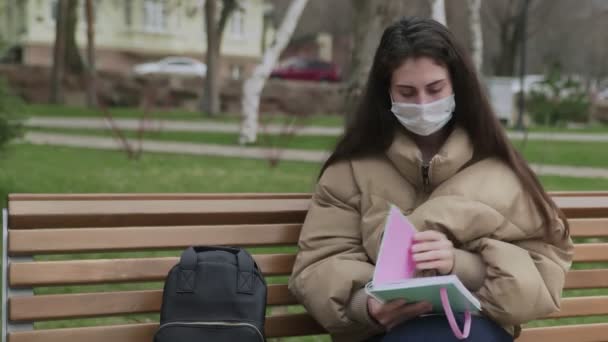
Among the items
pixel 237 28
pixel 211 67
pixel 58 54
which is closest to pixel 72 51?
pixel 58 54

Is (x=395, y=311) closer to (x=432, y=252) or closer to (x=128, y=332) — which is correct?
(x=432, y=252)

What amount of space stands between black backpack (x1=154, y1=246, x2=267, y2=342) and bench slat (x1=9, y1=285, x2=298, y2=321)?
0.78ft

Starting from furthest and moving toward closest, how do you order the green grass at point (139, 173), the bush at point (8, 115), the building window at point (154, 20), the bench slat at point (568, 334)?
the building window at point (154, 20) < the green grass at point (139, 173) < the bush at point (8, 115) < the bench slat at point (568, 334)

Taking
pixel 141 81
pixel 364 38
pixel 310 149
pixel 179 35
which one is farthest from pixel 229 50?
pixel 364 38

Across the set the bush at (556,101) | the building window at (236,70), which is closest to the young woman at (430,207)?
the bush at (556,101)

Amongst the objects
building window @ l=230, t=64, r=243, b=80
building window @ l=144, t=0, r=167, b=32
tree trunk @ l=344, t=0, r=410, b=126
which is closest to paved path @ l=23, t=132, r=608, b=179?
tree trunk @ l=344, t=0, r=410, b=126

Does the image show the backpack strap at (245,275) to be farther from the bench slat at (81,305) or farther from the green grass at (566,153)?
the green grass at (566,153)

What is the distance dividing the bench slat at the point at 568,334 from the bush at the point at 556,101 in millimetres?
20043

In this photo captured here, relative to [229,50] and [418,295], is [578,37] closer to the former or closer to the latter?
[229,50]

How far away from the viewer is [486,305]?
2.91 meters

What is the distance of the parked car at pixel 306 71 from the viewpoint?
142 ft

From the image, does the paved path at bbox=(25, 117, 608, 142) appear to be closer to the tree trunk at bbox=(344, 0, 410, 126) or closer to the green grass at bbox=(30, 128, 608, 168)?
the green grass at bbox=(30, 128, 608, 168)

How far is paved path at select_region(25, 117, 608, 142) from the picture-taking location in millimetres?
17703

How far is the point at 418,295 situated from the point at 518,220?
20.0 inches
